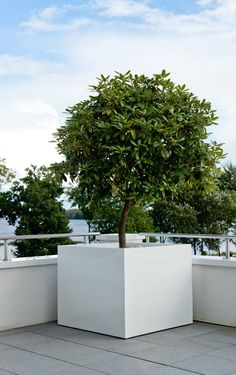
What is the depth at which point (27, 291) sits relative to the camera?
6.02 metres

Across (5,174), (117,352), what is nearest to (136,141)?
(117,352)

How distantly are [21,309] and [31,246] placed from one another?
1965cm

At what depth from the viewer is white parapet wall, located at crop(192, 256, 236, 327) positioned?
5.81 metres

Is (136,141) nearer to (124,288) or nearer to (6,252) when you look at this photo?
(124,288)

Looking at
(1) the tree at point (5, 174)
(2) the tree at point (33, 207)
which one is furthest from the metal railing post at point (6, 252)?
(1) the tree at point (5, 174)

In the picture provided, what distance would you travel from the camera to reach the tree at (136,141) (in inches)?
210

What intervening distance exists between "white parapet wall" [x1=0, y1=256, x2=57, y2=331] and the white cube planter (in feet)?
0.90

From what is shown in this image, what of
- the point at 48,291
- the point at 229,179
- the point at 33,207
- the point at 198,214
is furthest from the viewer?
the point at 33,207

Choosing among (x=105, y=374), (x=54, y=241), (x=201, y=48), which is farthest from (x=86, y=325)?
(x=54, y=241)

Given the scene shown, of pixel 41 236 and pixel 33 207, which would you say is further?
pixel 33 207

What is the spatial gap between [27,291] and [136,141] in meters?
1.92

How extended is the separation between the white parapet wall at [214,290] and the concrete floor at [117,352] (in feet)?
0.51

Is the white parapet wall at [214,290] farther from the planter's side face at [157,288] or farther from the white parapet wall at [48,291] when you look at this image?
the planter's side face at [157,288]

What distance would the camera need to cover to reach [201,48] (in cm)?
1454
